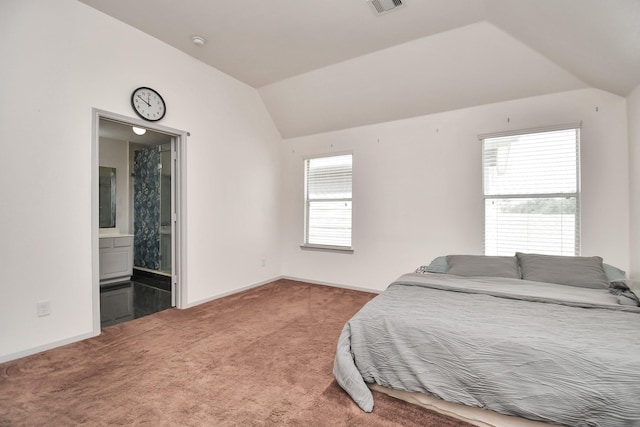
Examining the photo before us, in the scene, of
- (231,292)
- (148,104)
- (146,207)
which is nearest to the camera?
(148,104)

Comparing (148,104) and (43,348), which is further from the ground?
(148,104)

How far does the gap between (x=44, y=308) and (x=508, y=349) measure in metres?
3.50

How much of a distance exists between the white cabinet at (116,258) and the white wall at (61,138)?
2.17 m

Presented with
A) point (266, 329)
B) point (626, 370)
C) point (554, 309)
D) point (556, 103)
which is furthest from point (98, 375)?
point (556, 103)

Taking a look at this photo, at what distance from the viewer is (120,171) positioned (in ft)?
18.3

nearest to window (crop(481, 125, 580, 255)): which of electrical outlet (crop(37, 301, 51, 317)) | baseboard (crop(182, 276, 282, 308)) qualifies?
baseboard (crop(182, 276, 282, 308))

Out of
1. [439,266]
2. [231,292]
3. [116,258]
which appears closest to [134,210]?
[116,258]

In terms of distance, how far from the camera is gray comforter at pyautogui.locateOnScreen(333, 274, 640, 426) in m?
1.37

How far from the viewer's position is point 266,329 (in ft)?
9.76

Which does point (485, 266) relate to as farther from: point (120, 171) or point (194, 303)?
point (120, 171)

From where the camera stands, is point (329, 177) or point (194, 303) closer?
point (194, 303)

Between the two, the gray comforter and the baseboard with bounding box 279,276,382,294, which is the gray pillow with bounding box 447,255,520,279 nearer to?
the gray comforter

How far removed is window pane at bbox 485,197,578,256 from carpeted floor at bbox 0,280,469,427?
226 centimetres

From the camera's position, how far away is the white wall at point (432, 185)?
3029 mm
